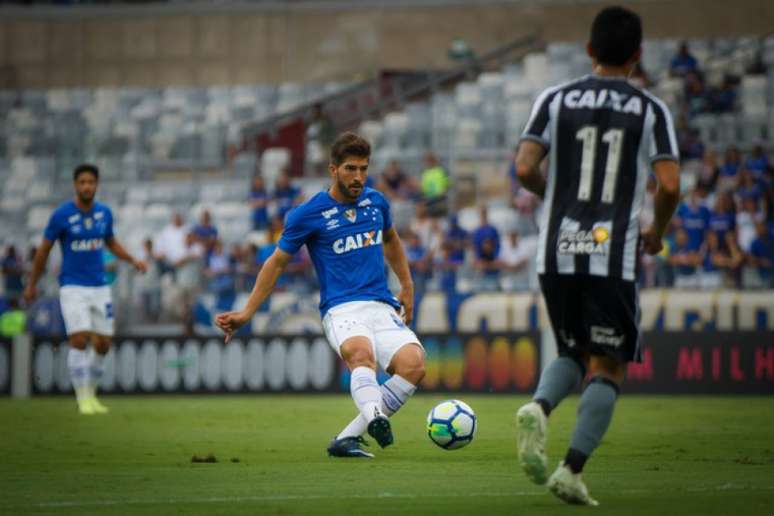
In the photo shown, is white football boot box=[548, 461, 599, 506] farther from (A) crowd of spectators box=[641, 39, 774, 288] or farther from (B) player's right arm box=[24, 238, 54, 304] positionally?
(A) crowd of spectators box=[641, 39, 774, 288]

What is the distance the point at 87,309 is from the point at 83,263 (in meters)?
0.51

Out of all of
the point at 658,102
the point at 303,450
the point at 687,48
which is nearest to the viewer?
the point at 658,102

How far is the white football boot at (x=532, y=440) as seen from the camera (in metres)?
7.14

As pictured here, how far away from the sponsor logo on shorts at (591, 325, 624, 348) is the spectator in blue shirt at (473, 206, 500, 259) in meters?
15.1

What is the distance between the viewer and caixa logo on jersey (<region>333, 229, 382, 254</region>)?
10617 mm

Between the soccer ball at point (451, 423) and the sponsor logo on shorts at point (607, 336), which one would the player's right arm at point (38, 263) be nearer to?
the soccer ball at point (451, 423)

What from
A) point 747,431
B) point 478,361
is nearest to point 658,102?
point 747,431

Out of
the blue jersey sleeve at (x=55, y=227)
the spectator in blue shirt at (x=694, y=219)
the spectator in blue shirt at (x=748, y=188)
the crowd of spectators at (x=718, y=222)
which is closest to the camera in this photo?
the blue jersey sleeve at (x=55, y=227)

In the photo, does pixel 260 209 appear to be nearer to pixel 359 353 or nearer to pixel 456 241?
pixel 456 241

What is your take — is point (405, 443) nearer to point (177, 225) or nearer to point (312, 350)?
point (312, 350)

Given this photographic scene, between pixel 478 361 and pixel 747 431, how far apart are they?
818cm

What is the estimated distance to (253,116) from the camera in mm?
34344

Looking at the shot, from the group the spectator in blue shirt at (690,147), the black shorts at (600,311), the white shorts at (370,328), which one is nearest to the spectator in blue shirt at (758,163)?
the spectator in blue shirt at (690,147)

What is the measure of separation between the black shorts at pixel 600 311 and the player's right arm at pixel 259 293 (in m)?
2.85
